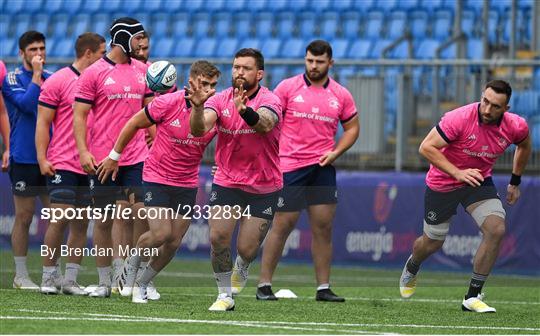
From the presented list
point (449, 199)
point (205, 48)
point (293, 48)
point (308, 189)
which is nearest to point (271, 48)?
point (293, 48)

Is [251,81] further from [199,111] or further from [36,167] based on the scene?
[36,167]

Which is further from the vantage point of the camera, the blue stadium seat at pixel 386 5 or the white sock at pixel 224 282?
the blue stadium seat at pixel 386 5

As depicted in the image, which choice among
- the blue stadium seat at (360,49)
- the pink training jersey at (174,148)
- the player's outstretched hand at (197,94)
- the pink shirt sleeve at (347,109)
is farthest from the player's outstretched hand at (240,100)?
the blue stadium seat at (360,49)

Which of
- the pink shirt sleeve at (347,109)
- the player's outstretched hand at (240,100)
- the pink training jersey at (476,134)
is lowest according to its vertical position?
the pink training jersey at (476,134)

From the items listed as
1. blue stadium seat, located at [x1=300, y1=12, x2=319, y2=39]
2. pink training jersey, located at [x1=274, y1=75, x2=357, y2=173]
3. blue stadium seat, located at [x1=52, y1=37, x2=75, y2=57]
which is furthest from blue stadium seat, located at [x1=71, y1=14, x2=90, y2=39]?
pink training jersey, located at [x1=274, y1=75, x2=357, y2=173]

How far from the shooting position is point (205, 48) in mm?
25328

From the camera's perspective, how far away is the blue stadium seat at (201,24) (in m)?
25.9

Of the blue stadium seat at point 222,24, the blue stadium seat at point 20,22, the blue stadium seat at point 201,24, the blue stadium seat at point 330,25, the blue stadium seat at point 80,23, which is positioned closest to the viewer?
the blue stadium seat at point 330,25

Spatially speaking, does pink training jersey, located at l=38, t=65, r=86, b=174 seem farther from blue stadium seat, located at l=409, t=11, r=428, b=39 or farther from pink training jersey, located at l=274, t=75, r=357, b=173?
blue stadium seat, located at l=409, t=11, r=428, b=39

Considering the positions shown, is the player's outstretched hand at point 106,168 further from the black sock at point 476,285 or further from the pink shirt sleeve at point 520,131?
the pink shirt sleeve at point 520,131

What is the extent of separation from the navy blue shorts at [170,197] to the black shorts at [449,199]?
8.03 ft

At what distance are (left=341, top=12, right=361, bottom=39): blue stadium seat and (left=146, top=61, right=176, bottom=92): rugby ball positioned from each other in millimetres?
12843

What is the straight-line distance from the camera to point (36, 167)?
42.4 feet

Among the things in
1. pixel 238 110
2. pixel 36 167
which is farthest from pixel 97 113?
pixel 238 110
